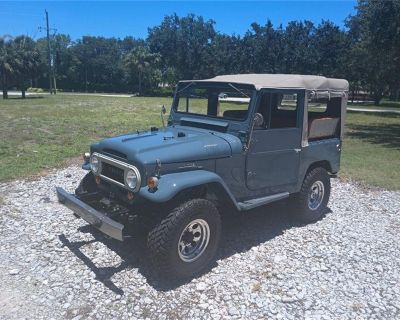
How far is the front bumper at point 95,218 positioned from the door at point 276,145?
1.89 m

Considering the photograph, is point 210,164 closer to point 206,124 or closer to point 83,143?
point 206,124

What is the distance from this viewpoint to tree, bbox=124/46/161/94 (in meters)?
55.9

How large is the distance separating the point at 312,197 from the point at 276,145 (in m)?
1.50

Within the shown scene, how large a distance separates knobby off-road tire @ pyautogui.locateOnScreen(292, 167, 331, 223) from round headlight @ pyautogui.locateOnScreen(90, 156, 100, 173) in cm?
295

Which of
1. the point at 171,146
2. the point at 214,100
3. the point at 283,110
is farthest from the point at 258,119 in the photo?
the point at 171,146

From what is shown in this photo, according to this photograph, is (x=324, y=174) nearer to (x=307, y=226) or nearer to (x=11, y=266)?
(x=307, y=226)

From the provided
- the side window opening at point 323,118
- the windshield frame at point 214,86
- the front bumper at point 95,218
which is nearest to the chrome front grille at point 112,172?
the front bumper at point 95,218

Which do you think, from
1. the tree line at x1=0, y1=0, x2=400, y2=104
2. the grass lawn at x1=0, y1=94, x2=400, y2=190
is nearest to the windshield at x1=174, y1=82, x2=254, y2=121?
the grass lawn at x1=0, y1=94, x2=400, y2=190

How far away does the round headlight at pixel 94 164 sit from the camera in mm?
4902

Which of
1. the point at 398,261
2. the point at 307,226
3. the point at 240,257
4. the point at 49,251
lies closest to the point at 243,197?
the point at 240,257

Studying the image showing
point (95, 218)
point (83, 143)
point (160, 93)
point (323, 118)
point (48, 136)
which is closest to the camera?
point (95, 218)

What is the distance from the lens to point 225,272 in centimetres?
460

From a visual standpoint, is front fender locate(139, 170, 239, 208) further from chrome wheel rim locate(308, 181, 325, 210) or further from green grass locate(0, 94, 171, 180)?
green grass locate(0, 94, 171, 180)

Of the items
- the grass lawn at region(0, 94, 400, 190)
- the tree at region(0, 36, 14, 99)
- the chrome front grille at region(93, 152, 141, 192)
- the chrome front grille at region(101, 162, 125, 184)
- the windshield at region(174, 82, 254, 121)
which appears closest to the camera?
the chrome front grille at region(93, 152, 141, 192)
